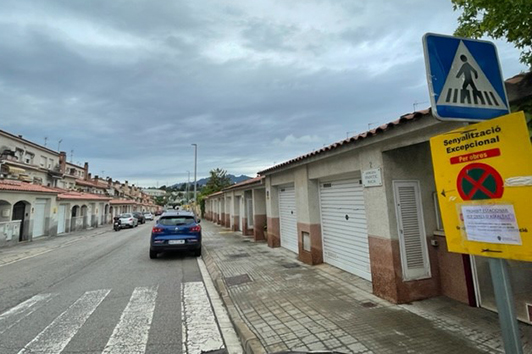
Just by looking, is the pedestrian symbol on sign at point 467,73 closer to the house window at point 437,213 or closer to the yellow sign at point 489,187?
the yellow sign at point 489,187

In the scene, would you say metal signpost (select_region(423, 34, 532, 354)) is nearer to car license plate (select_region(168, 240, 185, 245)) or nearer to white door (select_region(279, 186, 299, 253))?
white door (select_region(279, 186, 299, 253))

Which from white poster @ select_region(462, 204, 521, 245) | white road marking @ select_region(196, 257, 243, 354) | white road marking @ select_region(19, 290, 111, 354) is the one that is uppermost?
white poster @ select_region(462, 204, 521, 245)

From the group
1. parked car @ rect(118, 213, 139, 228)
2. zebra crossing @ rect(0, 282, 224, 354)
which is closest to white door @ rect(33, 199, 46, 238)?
parked car @ rect(118, 213, 139, 228)

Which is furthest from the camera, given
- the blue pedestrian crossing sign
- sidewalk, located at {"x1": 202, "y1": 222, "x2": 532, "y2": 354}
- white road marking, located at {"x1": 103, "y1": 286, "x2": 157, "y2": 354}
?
white road marking, located at {"x1": 103, "y1": 286, "x2": 157, "y2": 354}

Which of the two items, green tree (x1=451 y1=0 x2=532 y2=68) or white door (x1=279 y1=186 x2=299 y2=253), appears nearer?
green tree (x1=451 y1=0 x2=532 y2=68)

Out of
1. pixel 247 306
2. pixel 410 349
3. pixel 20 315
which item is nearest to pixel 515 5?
pixel 410 349

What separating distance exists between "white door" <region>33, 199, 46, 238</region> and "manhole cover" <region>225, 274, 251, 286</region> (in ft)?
65.6

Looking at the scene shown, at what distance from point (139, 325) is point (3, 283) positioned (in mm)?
5731

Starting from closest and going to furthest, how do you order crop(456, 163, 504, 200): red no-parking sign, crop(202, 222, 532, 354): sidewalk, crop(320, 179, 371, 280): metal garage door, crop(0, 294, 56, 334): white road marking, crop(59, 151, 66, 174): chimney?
1. crop(456, 163, 504, 200): red no-parking sign
2. crop(202, 222, 532, 354): sidewalk
3. crop(0, 294, 56, 334): white road marking
4. crop(320, 179, 371, 280): metal garage door
5. crop(59, 151, 66, 174): chimney

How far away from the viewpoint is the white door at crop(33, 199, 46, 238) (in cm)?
1953

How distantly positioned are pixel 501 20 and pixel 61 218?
98.2 feet

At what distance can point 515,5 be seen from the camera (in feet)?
14.5

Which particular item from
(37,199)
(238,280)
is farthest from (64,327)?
(37,199)

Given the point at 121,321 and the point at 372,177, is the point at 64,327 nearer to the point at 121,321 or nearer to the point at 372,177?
the point at 121,321
